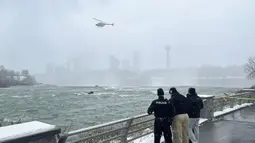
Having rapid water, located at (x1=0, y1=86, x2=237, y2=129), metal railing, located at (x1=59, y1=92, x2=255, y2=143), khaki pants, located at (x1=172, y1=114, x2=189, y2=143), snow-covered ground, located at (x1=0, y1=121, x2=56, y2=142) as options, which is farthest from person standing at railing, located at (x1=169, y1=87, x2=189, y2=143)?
rapid water, located at (x1=0, y1=86, x2=237, y2=129)

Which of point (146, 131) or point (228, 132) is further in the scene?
point (146, 131)

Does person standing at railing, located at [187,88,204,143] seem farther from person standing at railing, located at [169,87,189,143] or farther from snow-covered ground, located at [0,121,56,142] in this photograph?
snow-covered ground, located at [0,121,56,142]

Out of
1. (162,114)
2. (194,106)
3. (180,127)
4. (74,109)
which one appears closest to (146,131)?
(194,106)

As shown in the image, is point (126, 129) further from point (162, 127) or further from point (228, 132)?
point (228, 132)

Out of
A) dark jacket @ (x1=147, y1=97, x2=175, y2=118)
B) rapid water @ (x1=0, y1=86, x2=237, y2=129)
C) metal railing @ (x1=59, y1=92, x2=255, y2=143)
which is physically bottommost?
rapid water @ (x1=0, y1=86, x2=237, y2=129)

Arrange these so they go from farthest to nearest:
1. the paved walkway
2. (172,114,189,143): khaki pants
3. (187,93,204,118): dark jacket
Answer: the paved walkway < (187,93,204,118): dark jacket < (172,114,189,143): khaki pants

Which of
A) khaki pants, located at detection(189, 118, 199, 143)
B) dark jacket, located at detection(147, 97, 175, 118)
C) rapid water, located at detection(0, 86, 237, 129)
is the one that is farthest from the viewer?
rapid water, located at detection(0, 86, 237, 129)

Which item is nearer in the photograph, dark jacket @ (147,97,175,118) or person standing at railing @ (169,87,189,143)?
A: dark jacket @ (147,97,175,118)

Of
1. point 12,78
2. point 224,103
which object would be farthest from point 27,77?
point 224,103

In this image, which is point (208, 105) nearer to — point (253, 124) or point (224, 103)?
point (253, 124)
